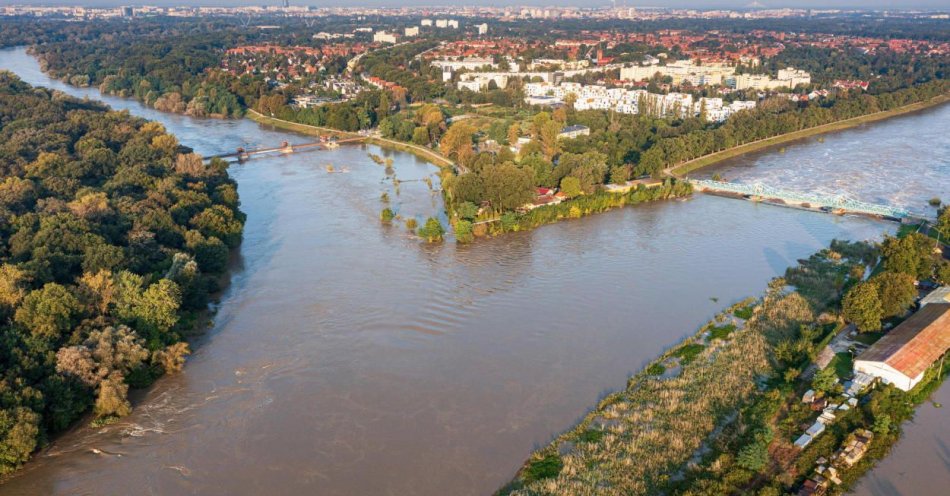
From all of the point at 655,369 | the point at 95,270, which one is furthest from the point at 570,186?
the point at 95,270

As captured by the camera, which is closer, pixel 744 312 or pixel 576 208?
pixel 744 312

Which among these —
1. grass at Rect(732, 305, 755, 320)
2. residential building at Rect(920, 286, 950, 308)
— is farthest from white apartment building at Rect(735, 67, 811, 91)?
grass at Rect(732, 305, 755, 320)

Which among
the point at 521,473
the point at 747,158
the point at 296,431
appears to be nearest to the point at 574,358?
the point at 521,473

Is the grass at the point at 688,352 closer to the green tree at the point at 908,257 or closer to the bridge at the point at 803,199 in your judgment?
the green tree at the point at 908,257

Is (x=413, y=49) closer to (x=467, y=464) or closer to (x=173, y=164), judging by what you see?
(x=173, y=164)

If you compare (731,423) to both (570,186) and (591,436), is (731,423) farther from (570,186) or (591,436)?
(570,186)

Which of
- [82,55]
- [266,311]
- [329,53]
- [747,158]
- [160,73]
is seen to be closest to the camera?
[266,311]
